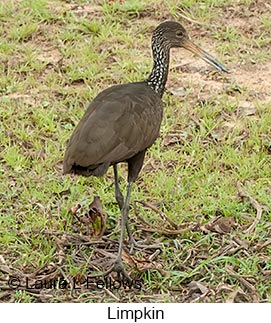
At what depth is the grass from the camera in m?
5.68

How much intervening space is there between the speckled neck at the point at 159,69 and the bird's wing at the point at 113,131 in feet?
1.19

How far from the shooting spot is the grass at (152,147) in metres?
5.68

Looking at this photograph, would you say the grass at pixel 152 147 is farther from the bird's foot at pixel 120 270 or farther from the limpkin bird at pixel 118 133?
the limpkin bird at pixel 118 133

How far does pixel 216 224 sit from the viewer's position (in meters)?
6.11

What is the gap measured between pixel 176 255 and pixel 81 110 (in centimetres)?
231

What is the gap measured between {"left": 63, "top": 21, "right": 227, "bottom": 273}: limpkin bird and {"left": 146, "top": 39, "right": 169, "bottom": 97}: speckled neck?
0.04 m

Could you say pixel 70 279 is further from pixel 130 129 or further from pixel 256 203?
pixel 256 203

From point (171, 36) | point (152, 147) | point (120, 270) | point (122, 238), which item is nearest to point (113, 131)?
point (122, 238)

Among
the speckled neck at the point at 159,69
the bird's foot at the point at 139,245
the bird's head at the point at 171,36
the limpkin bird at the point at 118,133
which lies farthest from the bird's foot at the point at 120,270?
the bird's head at the point at 171,36

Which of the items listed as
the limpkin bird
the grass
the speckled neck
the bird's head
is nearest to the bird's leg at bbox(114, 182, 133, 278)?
the limpkin bird

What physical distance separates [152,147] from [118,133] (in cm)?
181

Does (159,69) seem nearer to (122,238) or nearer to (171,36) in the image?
(171,36)

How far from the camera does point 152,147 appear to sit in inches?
287

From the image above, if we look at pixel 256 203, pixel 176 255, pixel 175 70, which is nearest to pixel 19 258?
pixel 176 255
